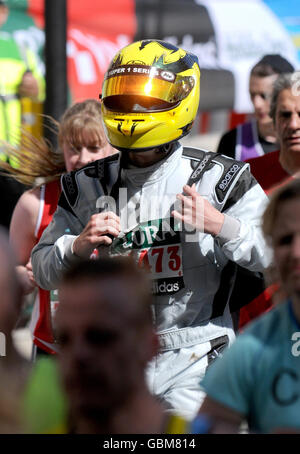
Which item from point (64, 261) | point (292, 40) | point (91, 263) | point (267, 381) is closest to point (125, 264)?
point (91, 263)

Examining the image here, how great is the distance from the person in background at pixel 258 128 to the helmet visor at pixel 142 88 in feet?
6.61

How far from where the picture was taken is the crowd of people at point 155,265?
6.99 ft

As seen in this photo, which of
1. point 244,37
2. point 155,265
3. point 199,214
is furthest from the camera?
point 244,37

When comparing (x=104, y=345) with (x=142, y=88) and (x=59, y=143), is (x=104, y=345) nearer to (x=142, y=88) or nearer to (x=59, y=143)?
(x=142, y=88)

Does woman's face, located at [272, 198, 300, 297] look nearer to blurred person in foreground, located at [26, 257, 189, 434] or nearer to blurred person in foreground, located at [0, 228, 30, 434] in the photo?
blurred person in foreground, located at [26, 257, 189, 434]

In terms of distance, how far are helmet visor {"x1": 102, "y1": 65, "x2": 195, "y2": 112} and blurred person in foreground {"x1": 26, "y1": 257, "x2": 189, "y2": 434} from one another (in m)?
1.48

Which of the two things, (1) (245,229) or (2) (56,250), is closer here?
(1) (245,229)

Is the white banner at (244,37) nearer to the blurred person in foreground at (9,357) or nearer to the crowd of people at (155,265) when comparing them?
the crowd of people at (155,265)

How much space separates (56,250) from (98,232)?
26cm

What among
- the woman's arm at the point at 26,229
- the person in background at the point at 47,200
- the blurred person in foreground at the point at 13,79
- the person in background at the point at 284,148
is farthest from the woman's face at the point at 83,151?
the blurred person in foreground at the point at 13,79

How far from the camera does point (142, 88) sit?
3.56 meters

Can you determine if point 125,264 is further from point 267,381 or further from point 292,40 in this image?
point 292,40

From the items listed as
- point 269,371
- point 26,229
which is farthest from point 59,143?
point 269,371

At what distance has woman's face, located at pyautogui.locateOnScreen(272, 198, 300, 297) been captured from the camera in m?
2.32
